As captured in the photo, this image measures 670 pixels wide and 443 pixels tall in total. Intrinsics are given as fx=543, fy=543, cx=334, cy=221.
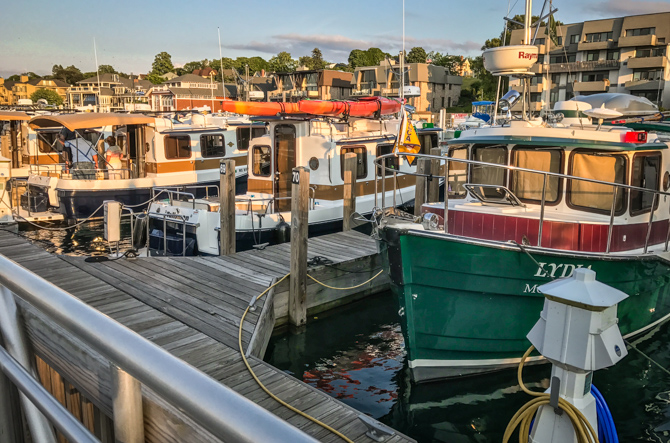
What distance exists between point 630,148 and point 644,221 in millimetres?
1432

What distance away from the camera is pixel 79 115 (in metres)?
17.9

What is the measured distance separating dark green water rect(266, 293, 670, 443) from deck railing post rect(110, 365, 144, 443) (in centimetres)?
609

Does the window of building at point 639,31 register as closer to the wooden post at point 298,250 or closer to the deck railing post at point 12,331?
the wooden post at point 298,250

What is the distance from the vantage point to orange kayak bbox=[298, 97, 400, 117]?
12938 millimetres

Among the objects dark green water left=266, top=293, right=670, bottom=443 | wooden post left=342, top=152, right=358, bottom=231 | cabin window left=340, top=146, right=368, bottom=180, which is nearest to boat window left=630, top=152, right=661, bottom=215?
dark green water left=266, top=293, right=670, bottom=443

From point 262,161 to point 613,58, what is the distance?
1893 inches

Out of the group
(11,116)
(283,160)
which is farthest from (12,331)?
(11,116)

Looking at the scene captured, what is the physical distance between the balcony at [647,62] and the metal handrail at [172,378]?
180ft

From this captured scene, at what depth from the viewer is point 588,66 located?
51.3 m

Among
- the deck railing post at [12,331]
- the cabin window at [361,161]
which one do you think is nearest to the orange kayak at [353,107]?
the cabin window at [361,161]

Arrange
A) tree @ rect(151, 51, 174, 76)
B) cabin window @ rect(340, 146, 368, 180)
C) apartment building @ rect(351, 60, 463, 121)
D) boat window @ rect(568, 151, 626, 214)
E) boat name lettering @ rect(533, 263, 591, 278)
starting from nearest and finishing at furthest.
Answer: boat name lettering @ rect(533, 263, 591, 278)
boat window @ rect(568, 151, 626, 214)
cabin window @ rect(340, 146, 368, 180)
apartment building @ rect(351, 60, 463, 121)
tree @ rect(151, 51, 174, 76)

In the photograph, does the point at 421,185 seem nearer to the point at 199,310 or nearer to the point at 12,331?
the point at 199,310

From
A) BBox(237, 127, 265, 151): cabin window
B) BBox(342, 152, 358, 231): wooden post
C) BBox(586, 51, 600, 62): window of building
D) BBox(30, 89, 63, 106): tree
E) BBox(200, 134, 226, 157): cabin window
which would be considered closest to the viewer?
BBox(342, 152, 358, 231): wooden post

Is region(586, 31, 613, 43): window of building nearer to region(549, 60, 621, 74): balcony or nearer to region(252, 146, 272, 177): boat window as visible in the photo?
region(549, 60, 621, 74): balcony
